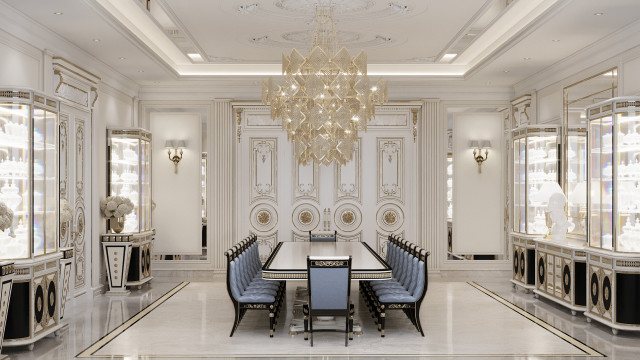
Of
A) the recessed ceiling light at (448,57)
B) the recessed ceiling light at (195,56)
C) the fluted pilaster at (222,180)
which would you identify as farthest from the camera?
the fluted pilaster at (222,180)

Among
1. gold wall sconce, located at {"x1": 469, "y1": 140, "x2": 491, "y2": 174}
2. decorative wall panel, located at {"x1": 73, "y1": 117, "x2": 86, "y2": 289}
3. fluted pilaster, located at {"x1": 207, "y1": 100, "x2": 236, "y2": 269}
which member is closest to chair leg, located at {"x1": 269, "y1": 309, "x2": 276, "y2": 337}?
decorative wall panel, located at {"x1": 73, "y1": 117, "x2": 86, "y2": 289}

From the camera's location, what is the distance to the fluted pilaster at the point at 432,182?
931 centimetres

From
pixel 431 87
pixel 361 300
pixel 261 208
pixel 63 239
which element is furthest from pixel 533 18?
pixel 63 239

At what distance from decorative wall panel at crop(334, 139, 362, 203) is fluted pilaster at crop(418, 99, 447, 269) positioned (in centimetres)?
104

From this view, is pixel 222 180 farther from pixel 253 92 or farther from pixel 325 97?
pixel 325 97

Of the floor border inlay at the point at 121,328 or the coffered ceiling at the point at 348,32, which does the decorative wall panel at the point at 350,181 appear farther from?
the floor border inlay at the point at 121,328

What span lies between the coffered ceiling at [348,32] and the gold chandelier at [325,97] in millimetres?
880

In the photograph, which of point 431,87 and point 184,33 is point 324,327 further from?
point 431,87

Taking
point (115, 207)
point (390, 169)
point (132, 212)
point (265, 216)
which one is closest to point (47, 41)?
point (115, 207)

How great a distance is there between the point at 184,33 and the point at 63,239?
284cm

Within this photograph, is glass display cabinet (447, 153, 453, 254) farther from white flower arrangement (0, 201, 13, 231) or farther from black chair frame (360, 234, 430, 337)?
white flower arrangement (0, 201, 13, 231)

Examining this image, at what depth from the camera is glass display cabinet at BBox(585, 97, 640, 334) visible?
209 inches

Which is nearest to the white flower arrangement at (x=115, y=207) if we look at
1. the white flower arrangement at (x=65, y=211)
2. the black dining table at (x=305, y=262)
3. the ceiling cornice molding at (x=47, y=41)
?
the white flower arrangement at (x=65, y=211)

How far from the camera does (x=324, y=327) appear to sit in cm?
556
